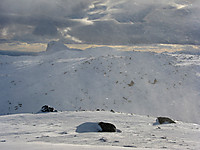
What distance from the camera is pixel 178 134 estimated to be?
5582mm

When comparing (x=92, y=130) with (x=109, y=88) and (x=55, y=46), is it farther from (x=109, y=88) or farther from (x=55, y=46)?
(x=55, y=46)

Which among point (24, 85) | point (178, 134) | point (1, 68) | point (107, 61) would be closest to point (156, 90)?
point (107, 61)

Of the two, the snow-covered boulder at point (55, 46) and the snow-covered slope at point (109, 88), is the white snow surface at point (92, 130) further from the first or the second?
the snow-covered boulder at point (55, 46)

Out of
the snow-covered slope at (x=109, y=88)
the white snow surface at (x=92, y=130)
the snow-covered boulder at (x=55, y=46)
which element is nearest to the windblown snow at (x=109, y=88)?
the snow-covered slope at (x=109, y=88)

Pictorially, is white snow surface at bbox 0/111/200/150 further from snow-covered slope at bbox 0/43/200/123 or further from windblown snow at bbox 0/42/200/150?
snow-covered slope at bbox 0/43/200/123

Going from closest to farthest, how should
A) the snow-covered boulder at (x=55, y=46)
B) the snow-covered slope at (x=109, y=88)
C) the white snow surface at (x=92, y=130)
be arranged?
the white snow surface at (x=92, y=130), the snow-covered slope at (x=109, y=88), the snow-covered boulder at (x=55, y=46)

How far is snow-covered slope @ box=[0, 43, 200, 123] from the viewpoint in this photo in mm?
13508

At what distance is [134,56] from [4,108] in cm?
1527

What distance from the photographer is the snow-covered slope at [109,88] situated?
13.5m

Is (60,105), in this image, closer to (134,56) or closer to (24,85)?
(24,85)

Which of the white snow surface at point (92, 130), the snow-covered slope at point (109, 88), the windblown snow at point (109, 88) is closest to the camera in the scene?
the white snow surface at point (92, 130)

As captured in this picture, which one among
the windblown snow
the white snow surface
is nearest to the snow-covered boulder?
the windblown snow

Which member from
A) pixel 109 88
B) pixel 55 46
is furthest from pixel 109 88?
pixel 55 46

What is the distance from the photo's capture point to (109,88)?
1552 centimetres
